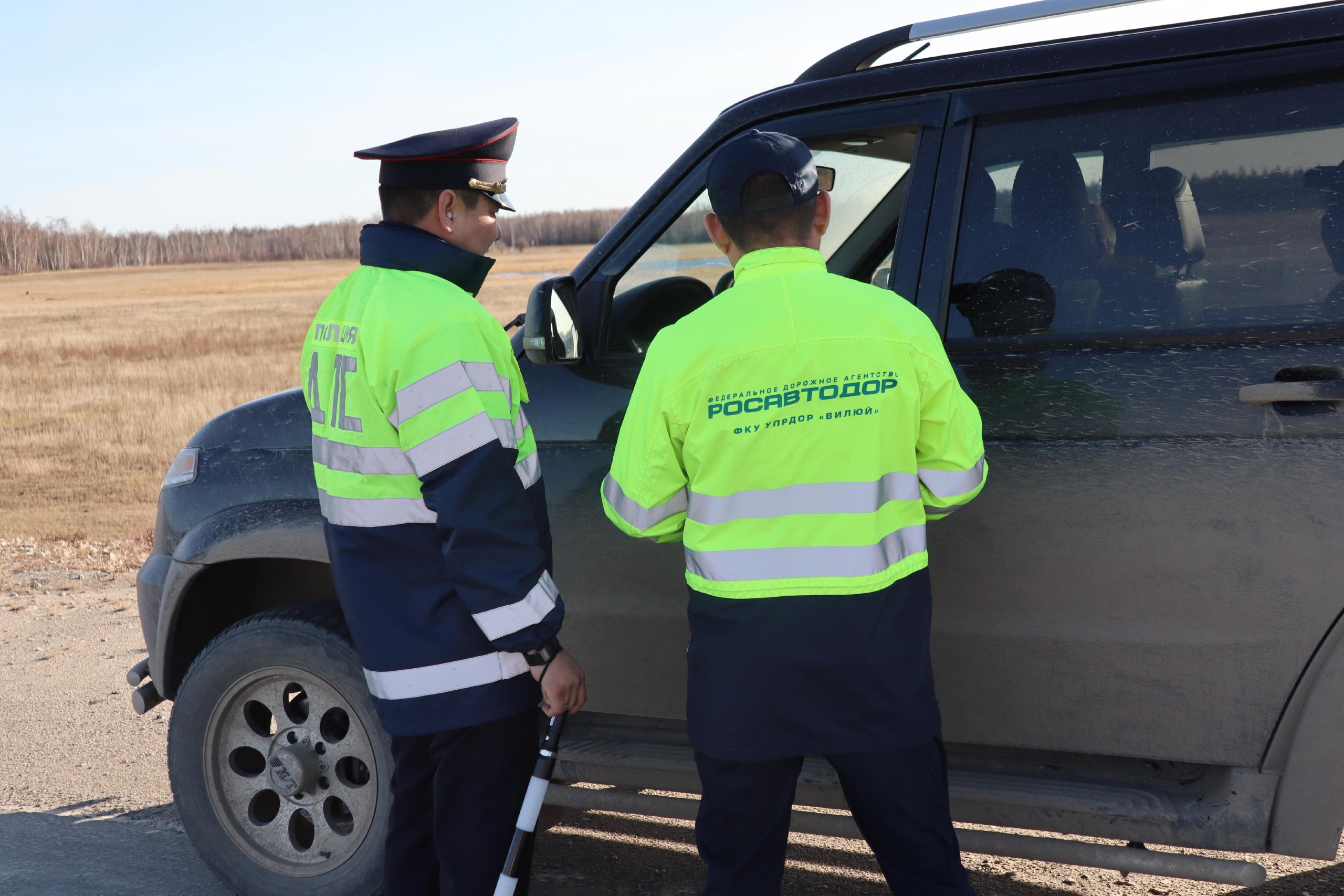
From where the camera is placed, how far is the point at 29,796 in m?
4.22

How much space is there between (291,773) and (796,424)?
2.01 m

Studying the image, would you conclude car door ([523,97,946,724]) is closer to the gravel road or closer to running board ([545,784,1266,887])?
running board ([545,784,1266,887])

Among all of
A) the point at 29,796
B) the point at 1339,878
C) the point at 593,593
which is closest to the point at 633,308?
the point at 593,593

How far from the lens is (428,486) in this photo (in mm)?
2387

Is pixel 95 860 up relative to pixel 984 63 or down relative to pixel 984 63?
down

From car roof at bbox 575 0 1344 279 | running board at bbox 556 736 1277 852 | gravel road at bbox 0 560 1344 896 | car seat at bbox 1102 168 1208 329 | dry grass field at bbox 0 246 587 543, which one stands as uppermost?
car roof at bbox 575 0 1344 279

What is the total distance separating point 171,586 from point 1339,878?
138 inches

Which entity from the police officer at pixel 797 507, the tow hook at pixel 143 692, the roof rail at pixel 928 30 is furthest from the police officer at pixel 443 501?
the tow hook at pixel 143 692

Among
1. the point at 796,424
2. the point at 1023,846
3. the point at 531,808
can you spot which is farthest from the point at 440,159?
the point at 1023,846

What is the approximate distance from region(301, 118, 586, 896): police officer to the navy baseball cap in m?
0.57

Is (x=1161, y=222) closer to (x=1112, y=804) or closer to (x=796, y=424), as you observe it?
(x=796, y=424)

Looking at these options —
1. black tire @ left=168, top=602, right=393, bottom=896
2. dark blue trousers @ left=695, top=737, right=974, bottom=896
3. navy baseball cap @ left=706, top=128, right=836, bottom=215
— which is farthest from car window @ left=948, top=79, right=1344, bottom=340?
black tire @ left=168, top=602, right=393, bottom=896

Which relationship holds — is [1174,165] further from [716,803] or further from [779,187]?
[716,803]

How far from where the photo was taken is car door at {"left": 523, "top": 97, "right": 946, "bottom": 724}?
9.65 ft
